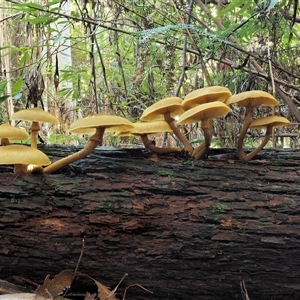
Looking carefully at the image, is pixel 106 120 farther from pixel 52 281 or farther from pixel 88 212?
pixel 52 281

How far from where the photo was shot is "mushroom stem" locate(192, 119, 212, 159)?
2025mm

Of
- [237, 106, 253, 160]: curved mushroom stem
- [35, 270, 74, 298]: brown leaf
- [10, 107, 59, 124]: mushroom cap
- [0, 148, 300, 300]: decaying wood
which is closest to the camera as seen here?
[35, 270, 74, 298]: brown leaf

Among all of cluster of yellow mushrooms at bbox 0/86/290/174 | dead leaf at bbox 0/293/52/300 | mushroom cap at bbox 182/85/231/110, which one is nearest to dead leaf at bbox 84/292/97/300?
dead leaf at bbox 0/293/52/300

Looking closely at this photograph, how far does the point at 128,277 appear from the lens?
176 cm

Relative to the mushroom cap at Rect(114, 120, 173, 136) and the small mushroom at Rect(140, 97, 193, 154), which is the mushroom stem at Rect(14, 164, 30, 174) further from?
the small mushroom at Rect(140, 97, 193, 154)

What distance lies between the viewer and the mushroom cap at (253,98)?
6.07 feet

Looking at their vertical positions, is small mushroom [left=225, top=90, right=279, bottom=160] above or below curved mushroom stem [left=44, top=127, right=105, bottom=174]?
above

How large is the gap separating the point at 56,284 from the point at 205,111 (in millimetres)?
1170

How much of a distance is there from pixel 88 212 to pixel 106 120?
19.1 inches

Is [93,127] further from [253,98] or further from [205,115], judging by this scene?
[253,98]

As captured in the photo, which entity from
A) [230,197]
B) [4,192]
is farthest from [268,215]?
[4,192]

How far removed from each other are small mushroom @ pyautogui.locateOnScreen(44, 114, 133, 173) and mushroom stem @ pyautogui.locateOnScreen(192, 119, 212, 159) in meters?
0.44

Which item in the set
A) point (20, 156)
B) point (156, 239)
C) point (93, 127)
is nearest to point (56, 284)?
point (156, 239)

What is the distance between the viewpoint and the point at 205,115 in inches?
78.0
